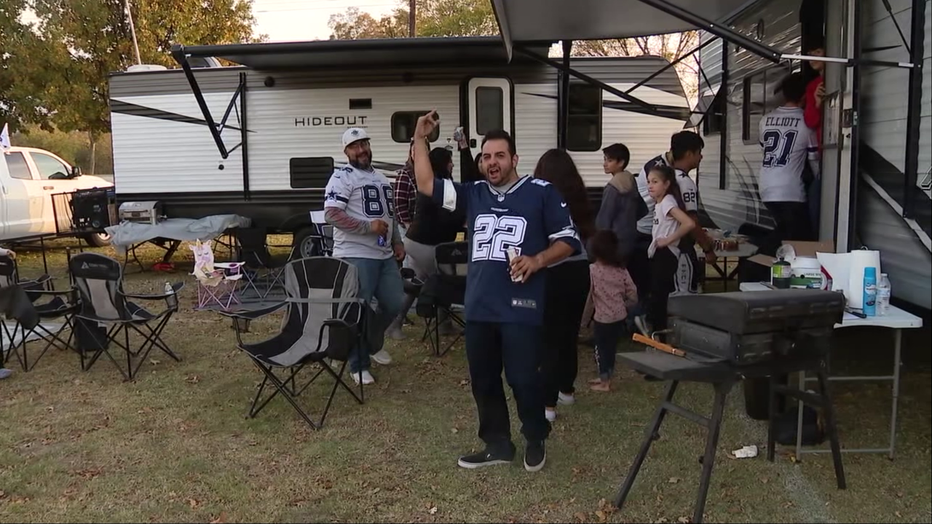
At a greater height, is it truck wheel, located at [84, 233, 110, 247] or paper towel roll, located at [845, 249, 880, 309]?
paper towel roll, located at [845, 249, 880, 309]

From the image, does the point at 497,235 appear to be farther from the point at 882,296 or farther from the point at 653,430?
the point at 882,296

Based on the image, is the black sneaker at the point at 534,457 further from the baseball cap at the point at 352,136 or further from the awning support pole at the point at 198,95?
the awning support pole at the point at 198,95

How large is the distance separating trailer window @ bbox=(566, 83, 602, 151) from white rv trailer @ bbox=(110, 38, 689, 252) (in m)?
0.01

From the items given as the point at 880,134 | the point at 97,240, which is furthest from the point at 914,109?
the point at 97,240

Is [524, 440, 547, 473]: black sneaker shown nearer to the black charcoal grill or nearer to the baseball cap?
the black charcoal grill

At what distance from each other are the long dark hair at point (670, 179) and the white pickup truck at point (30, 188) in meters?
9.17

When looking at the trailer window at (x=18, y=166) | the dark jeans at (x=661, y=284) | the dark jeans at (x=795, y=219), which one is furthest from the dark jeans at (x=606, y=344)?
the trailer window at (x=18, y=166)

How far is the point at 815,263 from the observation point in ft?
12.0

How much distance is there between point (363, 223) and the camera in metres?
4.59

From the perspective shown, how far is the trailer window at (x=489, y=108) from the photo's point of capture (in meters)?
8.41

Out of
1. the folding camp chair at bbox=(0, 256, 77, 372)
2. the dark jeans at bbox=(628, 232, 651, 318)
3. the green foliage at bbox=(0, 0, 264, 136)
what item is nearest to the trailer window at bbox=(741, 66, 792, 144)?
the dark jeans at bbox=(628, 232, 651, 318)

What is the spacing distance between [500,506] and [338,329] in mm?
1486

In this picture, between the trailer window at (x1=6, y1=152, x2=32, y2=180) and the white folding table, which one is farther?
the trailer window at (x1=6, y1=152, x2=32, y2=180)

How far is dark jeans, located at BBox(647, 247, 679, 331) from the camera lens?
187 inches
